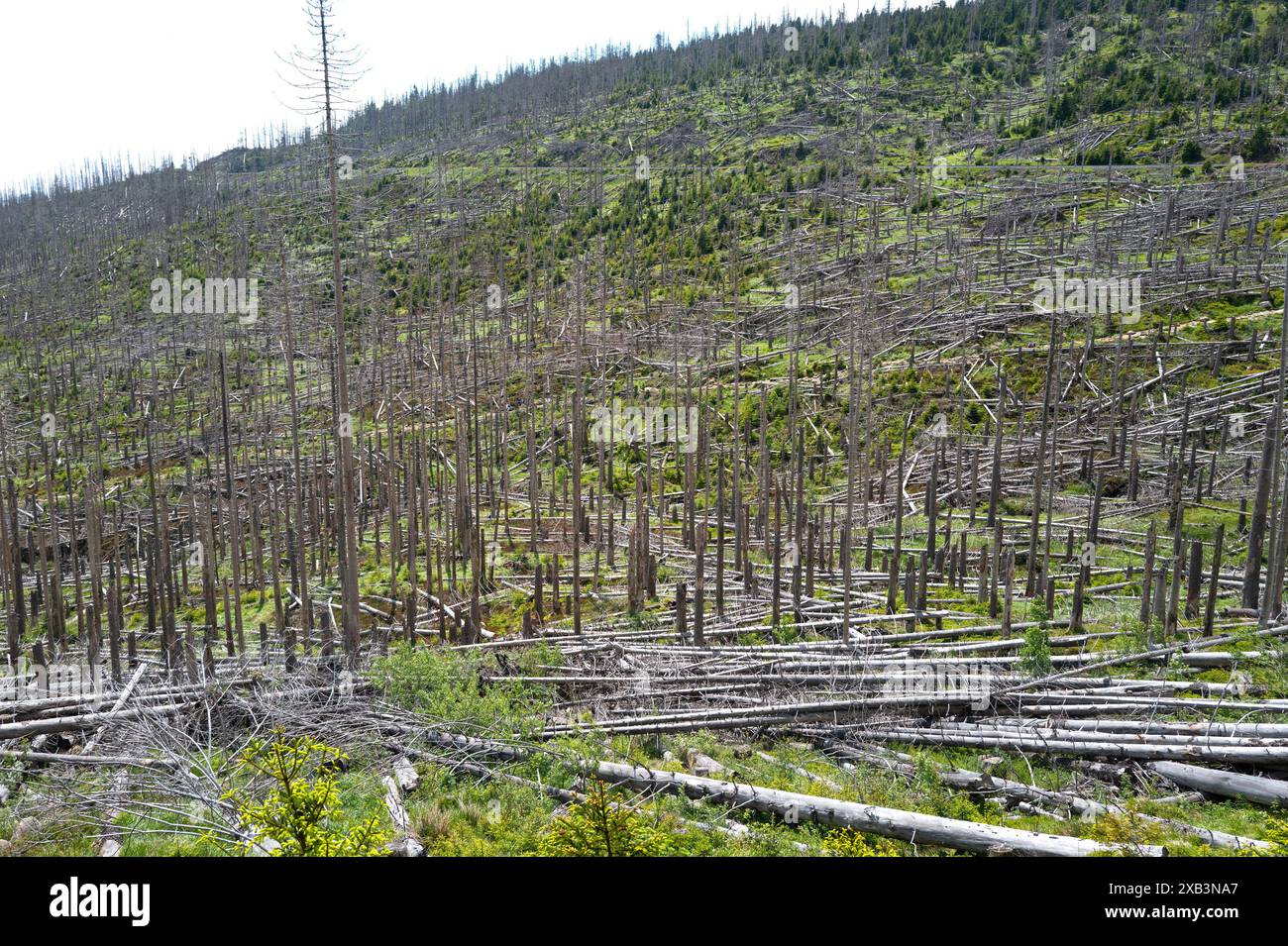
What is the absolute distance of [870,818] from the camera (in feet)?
29.2

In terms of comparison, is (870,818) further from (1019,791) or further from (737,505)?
(737,505)

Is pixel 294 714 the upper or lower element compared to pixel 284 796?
lower

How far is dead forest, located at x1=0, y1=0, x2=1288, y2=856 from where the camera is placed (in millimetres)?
9859

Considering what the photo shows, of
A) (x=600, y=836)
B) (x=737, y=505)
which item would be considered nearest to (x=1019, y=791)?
(x=600, y=836)

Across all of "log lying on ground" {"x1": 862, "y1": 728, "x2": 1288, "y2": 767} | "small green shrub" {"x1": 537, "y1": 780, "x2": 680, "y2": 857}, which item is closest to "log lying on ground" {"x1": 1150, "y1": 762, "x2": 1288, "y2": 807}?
"log lying on ground" {"x1": 862, "y1": 728, "x2": 1288, "y2": 767}

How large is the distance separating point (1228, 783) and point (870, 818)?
4314 millimetres

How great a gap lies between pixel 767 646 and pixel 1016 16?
83670mm

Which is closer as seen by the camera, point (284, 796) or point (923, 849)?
point (284, 796)

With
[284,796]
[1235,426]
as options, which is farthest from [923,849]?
[1235,426]

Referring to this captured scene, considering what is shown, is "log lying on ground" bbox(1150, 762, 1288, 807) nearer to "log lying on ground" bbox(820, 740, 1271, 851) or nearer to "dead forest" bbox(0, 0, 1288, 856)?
"dead forest" bbox(0, 0, 1288, 856)

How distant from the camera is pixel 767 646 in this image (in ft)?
48.6
